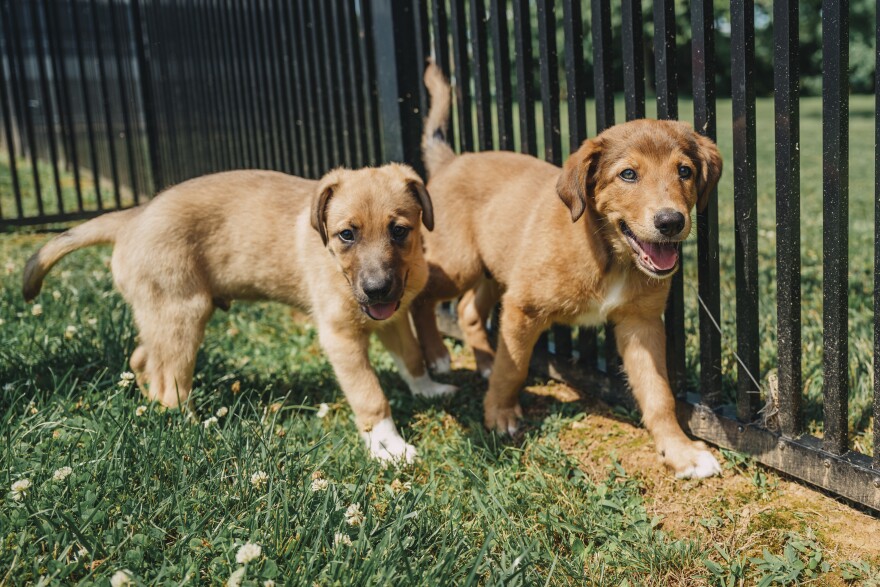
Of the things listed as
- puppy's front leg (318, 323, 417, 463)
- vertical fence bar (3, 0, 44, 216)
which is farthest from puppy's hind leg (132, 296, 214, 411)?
vertical fence bar (3, 0, 44, 216)

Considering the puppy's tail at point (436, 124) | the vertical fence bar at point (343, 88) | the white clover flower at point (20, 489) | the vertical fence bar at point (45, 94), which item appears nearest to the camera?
the white clover flower at point (20, 489)

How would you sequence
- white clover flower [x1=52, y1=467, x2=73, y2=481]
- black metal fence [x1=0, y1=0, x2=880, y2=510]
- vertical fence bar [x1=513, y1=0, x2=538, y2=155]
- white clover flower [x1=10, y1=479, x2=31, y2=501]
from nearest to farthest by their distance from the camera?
white clover flower [x1=10, y1=479, x2=31, y2=501], white clover flower [x1=52, y1=467, x2=73, y2=481], black metal fence [x1=0, y1=0, x2=880, y2=510], vertical fence bar [x1=513, y1=0, x2=538, y2=155]

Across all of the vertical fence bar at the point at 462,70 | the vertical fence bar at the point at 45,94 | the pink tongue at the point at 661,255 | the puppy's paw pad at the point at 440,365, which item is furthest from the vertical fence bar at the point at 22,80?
the pink tongue at the point at 661,255

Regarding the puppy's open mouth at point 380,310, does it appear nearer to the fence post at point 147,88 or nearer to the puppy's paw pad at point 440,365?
the puppy's paw pad at point 440,365

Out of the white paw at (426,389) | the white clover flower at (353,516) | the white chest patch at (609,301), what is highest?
the white chest patch at (609,301)

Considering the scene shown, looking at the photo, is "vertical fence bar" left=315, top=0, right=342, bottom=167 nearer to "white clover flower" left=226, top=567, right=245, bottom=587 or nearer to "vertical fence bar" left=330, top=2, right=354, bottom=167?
"vertical fence bar" left=330, top=2, right=354, bottom=167

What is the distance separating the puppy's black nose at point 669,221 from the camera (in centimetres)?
282

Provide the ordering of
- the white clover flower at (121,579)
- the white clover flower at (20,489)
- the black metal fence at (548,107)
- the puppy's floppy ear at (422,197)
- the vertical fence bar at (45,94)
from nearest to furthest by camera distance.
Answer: the white clover flower at (121,579) → the white clover flower at (20,489) → the black metal fence at (548,107) → the puppy's floppy ear at (422,197) → the vertical fence bar at (45,94)

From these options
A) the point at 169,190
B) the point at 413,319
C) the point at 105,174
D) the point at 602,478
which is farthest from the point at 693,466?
the point at 105,174

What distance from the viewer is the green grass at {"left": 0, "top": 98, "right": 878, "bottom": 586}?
2.24 m

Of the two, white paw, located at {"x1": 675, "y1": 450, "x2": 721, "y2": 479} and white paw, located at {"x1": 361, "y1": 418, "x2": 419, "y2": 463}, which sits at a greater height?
white paw, located at {"x1": 361, "y1": 418, "x2": 419, "y2": 463}

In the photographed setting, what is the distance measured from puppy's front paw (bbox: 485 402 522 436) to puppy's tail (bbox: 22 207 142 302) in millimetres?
1970

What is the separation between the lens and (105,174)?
1208 cm

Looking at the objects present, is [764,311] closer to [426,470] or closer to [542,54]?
[542,54]
